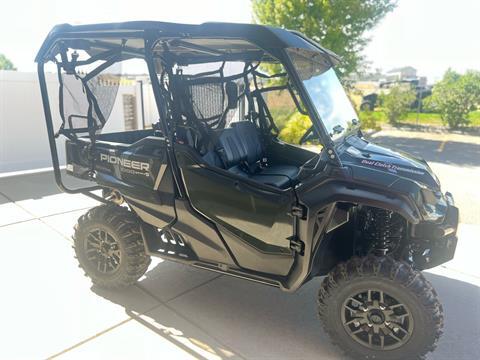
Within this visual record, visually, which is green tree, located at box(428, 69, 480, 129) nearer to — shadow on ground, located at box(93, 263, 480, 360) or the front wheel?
shadow on ground, located at box(93, 263, 480, 360)

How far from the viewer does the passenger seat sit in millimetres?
3234

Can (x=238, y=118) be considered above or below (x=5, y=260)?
above

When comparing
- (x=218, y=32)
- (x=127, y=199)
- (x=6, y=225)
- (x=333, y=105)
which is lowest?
(x=6, y=225)

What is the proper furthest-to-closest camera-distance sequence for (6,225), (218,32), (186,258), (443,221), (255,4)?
1. (255,4)
2. (6,225)
3. (186,258)
4. (443,221)
5. (218,32)

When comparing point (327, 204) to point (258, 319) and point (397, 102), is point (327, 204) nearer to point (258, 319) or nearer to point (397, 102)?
point (258, 319)

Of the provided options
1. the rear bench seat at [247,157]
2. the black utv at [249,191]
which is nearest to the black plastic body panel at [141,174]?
the black utv at [249,191]

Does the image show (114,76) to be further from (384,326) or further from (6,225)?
(384,326)

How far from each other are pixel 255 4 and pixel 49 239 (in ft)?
33.3

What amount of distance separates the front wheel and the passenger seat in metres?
0.93

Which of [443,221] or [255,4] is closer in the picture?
[443,221]

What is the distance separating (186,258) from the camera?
9.83 ft

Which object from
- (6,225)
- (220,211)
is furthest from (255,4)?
(220,211)

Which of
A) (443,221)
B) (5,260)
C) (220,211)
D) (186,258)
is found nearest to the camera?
(443,221)

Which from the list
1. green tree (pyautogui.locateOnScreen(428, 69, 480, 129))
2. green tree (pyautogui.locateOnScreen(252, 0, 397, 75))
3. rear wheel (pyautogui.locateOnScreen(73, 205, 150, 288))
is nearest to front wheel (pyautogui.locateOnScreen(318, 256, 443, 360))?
rear wheel (pyautogui.locateOnScreen(73, 205, 150, 288))
